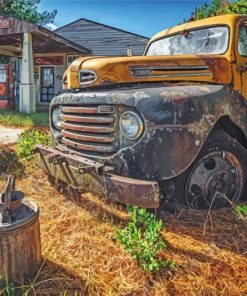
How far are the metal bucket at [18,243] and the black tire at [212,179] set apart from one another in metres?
1.22

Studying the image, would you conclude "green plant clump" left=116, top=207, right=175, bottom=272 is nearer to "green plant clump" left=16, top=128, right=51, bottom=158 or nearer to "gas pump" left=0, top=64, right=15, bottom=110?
"green plant clump" left=16, top=128, right=51, bottom=158

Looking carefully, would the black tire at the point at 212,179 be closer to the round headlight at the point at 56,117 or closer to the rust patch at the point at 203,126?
the rust patch at the point at 203,126

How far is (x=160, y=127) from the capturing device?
2920 millimetres

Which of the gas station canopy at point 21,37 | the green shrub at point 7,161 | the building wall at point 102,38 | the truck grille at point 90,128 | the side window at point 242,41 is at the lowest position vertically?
the green shrub at point 7,161

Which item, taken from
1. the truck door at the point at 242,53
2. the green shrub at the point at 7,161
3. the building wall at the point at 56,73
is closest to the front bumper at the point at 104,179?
the green shrub at the point at 7,161

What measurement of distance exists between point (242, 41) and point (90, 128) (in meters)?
2.11

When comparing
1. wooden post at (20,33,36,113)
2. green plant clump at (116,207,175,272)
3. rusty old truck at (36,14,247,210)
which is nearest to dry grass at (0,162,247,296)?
green plant clump at (116,207,175,272)

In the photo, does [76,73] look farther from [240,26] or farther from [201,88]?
[240,26]

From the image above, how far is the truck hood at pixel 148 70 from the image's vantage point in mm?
3328

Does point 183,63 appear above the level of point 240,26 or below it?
below

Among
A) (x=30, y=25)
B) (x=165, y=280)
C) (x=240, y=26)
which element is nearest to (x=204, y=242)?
(x=165, y=280)

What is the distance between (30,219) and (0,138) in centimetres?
616

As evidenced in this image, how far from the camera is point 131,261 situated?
2.68 metres

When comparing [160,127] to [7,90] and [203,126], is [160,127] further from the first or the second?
[7,90]
